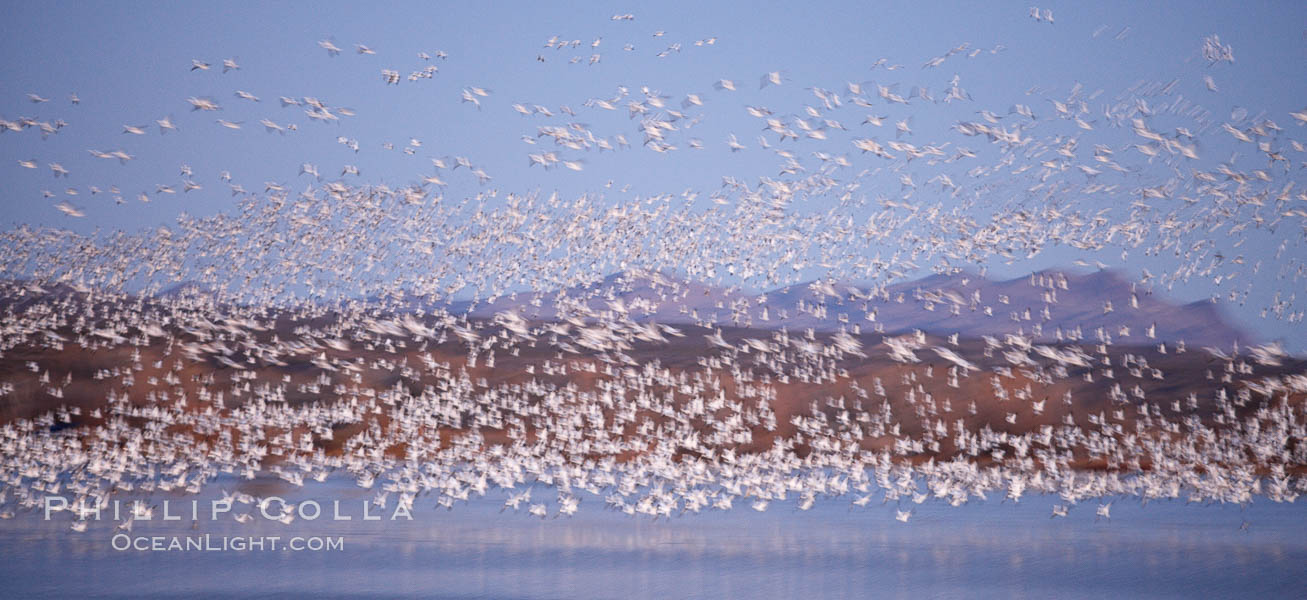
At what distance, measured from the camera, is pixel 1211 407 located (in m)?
55.1

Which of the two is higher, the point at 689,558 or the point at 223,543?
the point at 223,543

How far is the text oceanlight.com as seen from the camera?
81.5ft

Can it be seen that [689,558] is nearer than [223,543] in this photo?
Yes

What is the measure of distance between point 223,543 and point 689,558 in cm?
933

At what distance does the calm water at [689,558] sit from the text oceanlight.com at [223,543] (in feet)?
0.89

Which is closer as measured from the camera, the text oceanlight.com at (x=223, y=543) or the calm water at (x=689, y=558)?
the calm water at (x=689, y=558)

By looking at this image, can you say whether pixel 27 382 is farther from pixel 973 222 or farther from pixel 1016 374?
pixel 1016 374

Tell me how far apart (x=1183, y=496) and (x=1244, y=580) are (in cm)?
1787

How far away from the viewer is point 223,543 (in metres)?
25.7

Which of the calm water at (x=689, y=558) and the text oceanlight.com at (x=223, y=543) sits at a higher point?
the text oceanlight.com at (x=223, y=543)

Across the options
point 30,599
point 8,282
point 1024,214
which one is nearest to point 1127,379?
point 1024,214

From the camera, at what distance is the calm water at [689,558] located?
70.1ft

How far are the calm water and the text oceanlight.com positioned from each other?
10.7 inches

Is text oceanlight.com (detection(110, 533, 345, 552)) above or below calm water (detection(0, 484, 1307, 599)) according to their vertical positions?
above
